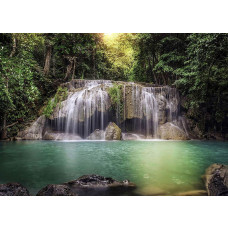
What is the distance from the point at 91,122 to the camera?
831cm

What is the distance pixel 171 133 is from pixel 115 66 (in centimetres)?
508

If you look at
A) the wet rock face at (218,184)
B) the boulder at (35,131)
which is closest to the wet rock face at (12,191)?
the wet rock face at (218,184)

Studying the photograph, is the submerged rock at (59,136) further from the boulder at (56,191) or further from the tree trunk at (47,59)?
the boulder at (56,191)

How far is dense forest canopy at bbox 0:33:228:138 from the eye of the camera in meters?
3.96

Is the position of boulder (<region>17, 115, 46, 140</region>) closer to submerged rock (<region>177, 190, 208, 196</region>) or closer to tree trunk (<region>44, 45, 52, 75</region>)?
tree trunk (<region>44, 45, 52, 75</region>)

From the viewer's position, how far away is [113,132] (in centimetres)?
799

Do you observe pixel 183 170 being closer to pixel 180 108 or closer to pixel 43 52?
pixel 180 108

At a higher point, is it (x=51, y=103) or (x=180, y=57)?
(x=180, y=57)

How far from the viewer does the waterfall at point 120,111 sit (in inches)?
326

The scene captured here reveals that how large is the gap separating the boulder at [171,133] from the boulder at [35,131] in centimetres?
540

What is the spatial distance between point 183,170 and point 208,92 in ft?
13.5

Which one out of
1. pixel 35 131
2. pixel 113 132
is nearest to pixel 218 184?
pixel 113 132
